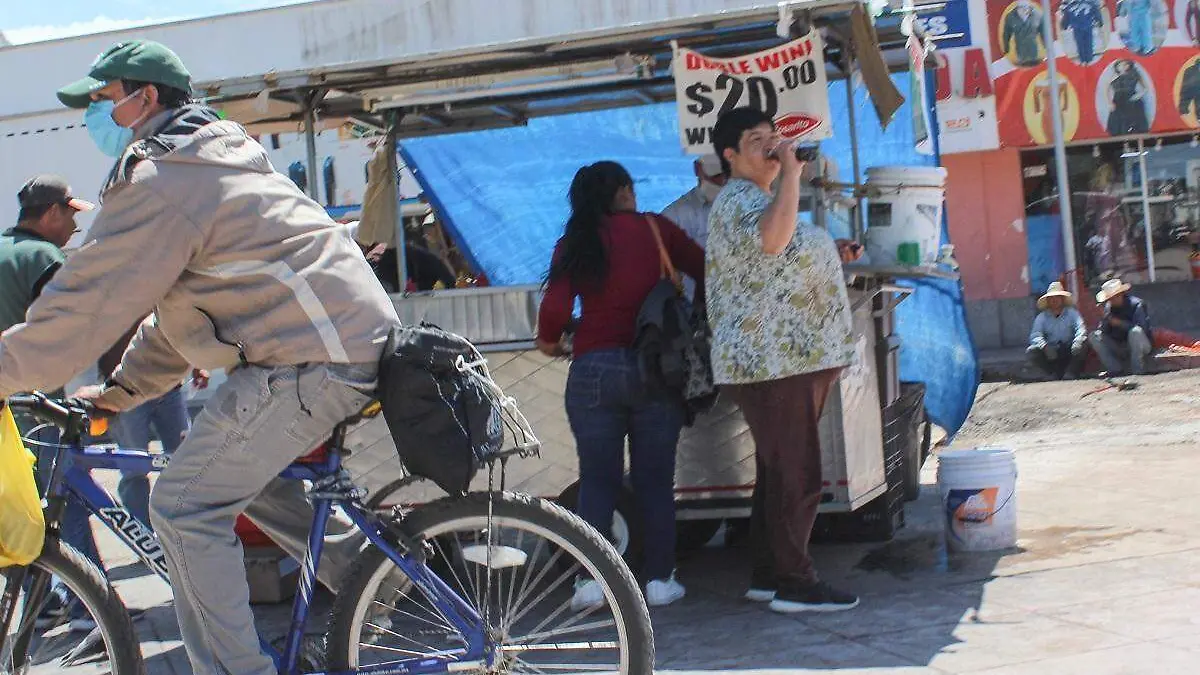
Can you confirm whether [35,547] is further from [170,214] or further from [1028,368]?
[1028,368]

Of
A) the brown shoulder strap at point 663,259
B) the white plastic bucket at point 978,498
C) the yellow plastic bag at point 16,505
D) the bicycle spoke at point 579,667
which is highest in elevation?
the brown shoulder strap at point 663,259

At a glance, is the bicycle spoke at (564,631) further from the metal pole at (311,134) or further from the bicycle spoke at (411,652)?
the metal pole at (311,134)

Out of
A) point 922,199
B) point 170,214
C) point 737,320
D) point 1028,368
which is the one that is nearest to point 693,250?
point 737,320

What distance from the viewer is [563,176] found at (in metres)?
7.90

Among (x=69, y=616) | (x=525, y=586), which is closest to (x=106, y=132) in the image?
(x=69, y=616)

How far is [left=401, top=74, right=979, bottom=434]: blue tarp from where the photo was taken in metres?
7.69

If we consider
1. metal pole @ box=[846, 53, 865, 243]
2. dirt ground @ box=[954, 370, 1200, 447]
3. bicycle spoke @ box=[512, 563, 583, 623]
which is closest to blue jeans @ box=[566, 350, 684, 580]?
metal pole @ box=[846, 53, 865, 243]

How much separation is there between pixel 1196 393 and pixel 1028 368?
152 inches

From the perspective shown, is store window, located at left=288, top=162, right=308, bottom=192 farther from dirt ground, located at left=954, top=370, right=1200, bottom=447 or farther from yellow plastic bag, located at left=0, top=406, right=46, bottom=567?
yellow plastic bag, located at left=0, top=406, right=46, bottom=567

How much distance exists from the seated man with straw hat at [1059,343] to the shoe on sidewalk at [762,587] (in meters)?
8.89

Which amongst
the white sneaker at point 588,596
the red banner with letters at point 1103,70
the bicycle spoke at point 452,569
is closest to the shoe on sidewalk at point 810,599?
the white sneaker at point 588,596

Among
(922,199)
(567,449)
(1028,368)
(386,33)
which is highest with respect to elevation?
(386,33)

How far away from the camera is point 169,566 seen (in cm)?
338

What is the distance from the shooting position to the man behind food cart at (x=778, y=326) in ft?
15.6
